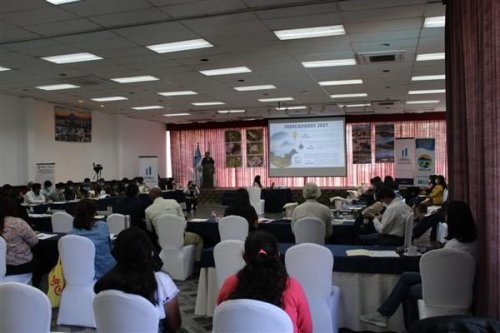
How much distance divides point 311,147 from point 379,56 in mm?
8835

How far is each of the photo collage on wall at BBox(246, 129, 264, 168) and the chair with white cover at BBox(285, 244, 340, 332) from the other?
17.3 metres

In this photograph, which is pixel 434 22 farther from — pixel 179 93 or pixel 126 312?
pixel 179 93

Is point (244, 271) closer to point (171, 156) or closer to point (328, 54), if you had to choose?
point (328, 54)

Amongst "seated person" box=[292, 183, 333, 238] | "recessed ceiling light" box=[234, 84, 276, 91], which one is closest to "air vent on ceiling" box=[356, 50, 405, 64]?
"recessed ceiling light" box=[234, 84, 276, 91]

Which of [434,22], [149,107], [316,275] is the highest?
[434,22]

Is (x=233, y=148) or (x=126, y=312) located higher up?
(x=233, y=148)

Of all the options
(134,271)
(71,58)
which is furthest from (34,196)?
(134,271)

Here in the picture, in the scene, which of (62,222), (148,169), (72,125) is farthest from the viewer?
(148,169)

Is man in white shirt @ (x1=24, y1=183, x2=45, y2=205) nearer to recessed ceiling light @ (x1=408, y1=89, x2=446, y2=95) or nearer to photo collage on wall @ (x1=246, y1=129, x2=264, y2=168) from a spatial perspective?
recessed ceiling light @ (x1=408, y1=89, x2=446, y2=95)

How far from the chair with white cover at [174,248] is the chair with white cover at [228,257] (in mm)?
2153

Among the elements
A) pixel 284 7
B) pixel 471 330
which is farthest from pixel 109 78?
pixel 471 330

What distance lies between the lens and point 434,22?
22.4 feet

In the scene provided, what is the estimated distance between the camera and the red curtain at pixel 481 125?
278cm

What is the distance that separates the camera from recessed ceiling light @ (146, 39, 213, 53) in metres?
7.69
